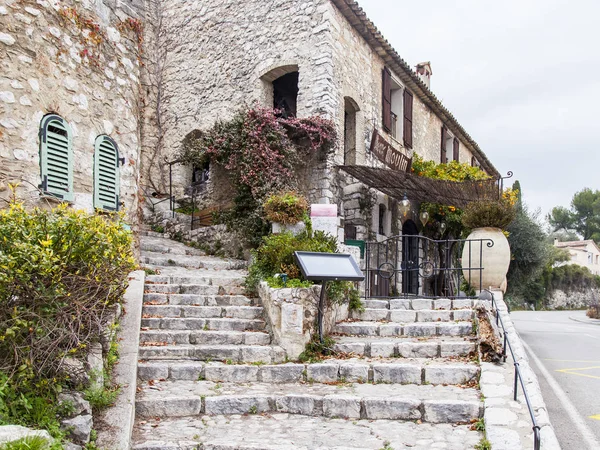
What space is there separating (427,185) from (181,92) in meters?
7.29

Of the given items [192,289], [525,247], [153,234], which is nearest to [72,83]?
[192,289]

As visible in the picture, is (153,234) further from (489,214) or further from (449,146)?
(449,146)

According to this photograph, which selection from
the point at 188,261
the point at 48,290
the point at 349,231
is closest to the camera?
the point at 48,290

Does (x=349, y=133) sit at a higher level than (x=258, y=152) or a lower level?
higher

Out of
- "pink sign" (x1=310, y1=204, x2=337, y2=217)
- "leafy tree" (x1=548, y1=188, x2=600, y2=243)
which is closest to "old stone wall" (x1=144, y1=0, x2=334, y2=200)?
"pink sign" (x1=310, y1=204, x2=337, y2=217)

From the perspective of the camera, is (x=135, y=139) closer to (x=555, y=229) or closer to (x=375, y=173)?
(x=375, y=173)

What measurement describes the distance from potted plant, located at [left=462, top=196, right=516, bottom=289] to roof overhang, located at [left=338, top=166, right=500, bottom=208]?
306 cm

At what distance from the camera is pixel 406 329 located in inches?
266

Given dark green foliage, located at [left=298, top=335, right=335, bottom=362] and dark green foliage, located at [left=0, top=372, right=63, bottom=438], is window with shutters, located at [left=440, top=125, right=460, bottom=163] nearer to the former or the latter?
dark green foliage, located at [left=298, top=335, right=335, bottom=362]

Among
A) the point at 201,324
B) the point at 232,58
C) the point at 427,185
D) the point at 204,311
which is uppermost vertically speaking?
the point at 232,58

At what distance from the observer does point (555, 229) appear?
61.8m

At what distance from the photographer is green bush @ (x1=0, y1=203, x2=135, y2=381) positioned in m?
3.48

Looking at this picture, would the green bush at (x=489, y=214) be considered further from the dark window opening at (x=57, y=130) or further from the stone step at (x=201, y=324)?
the dark window opening at (x=57, y=130)

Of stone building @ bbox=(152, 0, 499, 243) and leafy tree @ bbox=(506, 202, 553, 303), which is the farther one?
leafy tree @ bbox=(506, 202, 553, 303)
